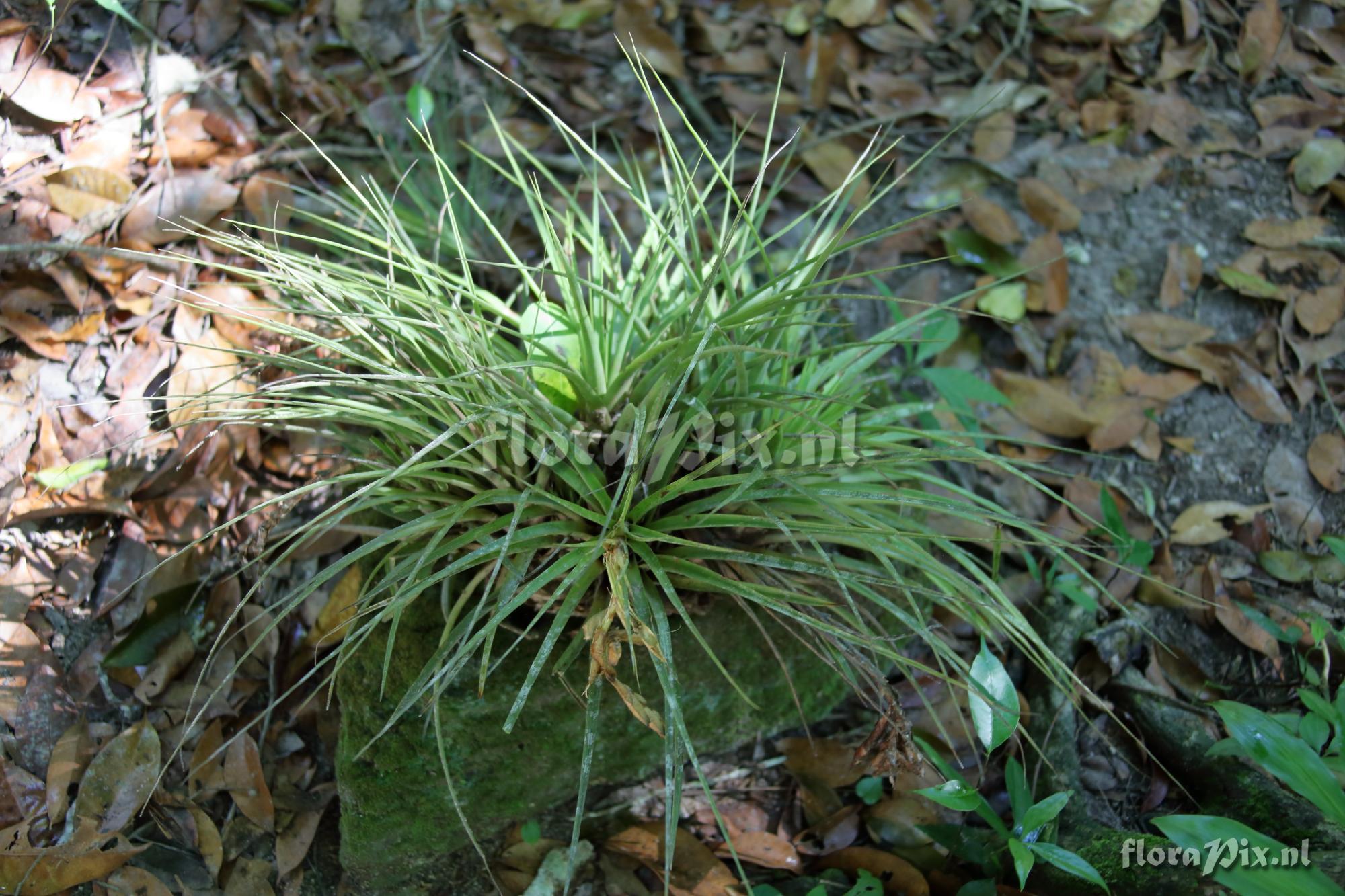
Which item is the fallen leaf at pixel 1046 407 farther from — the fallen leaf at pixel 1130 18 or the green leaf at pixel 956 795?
the fallen leaf at pixel 1130 18

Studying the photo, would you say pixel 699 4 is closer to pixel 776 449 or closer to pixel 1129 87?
pixel 1129 87

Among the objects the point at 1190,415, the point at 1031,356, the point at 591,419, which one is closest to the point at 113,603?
the point at 591,419

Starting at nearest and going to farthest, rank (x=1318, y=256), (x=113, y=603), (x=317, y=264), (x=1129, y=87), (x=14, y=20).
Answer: (x=317, y=264) → (x=113, y=603) → (x=14, y=20) → (x=1318, y=256) → (x=1129, y=87)

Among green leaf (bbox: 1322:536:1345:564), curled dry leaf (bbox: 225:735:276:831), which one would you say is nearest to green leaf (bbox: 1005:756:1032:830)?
green leaf (bbox: 1322:536:1345:564)

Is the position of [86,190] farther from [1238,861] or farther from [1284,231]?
[1284,231]

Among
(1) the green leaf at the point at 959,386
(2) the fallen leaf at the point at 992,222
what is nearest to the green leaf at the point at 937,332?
(1) the green leaf at the point at 959,386

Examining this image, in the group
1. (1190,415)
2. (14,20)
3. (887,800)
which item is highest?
(14,20)

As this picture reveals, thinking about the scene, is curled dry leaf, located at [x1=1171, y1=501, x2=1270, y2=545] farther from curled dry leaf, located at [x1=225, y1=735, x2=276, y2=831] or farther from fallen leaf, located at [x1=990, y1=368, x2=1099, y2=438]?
curled dry leaf, located at [x1=225, y1=735, x2=276, y2=831]
